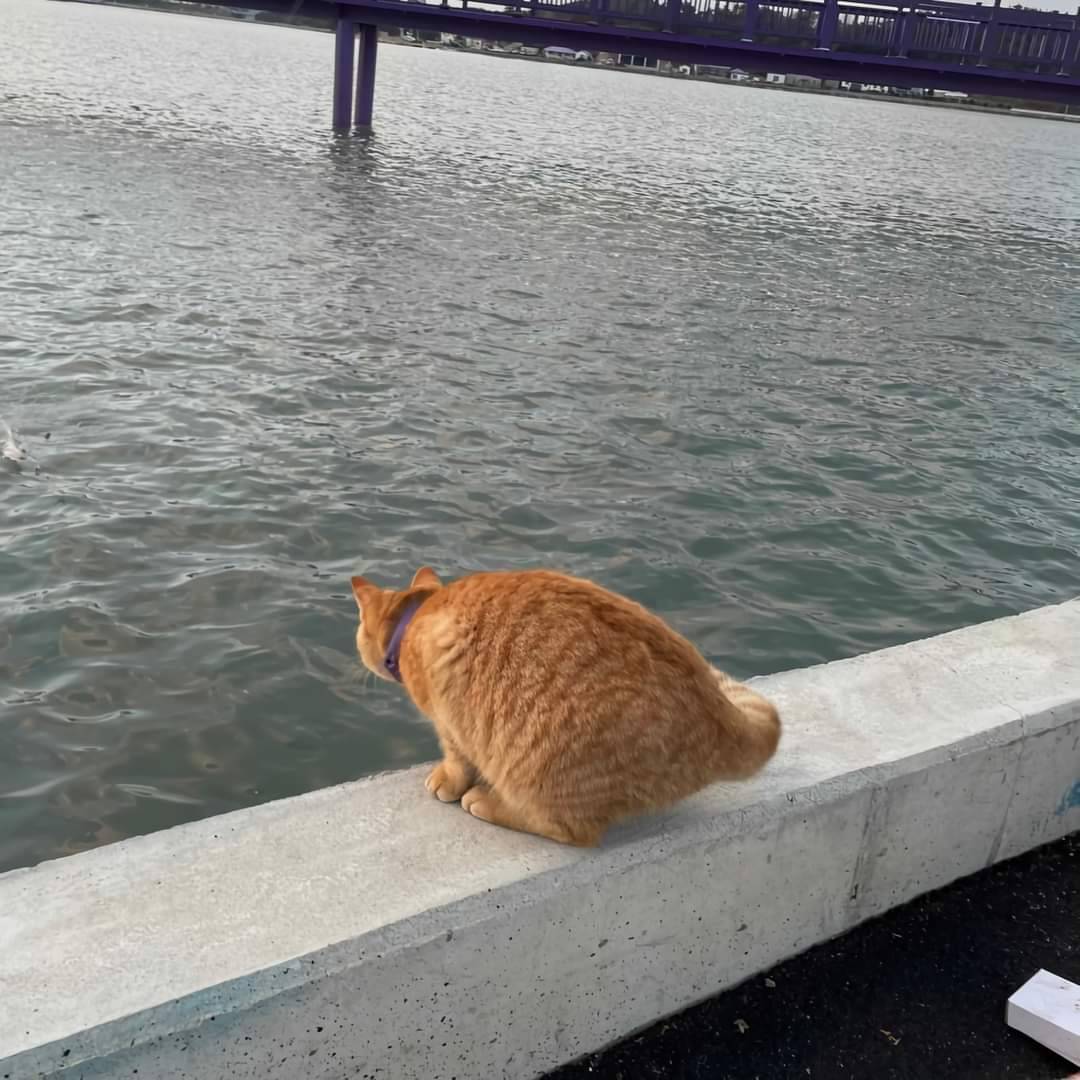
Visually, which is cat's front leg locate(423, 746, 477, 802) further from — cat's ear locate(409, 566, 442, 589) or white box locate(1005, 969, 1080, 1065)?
white box locate(1005, 969, 1080, 1065)

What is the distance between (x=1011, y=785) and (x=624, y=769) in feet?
5.05

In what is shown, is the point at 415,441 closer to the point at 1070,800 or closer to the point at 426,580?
the point at 426,580

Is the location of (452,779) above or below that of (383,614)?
below

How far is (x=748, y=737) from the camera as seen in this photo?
10.6ft

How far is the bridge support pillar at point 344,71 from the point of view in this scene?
35.8m

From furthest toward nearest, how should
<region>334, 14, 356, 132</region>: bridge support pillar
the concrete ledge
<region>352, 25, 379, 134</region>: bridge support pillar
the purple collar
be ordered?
<region>352, 25, 379, 134</region>: bridge support pillar
<region>334, 14, 356, 132</region>: bridge support pillar
the purple collar
the concrete ledge

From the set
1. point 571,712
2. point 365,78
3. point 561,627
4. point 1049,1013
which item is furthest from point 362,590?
point 365,78

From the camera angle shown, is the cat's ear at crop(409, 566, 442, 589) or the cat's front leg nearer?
the cat's front leg

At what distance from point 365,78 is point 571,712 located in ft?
125

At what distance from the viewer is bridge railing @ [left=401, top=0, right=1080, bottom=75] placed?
32375mm

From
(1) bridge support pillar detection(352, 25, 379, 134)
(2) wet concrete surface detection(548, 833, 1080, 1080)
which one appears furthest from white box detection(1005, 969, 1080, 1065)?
(1) bridge support pillar detection(352, 25, 379, 134)

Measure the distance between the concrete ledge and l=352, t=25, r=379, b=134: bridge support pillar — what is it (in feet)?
120

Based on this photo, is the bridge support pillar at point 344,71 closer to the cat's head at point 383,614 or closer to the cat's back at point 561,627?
the cat's head at point 383,614

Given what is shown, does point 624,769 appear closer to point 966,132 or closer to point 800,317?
point 800,317
